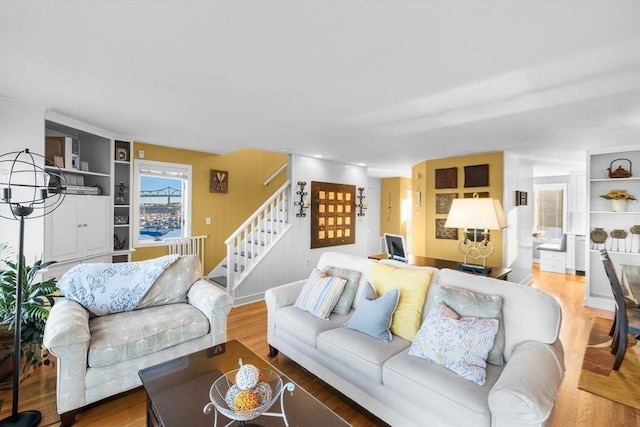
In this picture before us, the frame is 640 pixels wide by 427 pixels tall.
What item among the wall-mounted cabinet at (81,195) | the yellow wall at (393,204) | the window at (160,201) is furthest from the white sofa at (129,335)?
the yellow wall at (393,204)

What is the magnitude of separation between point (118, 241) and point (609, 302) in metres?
6.92

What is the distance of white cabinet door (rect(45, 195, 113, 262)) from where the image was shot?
3170mm

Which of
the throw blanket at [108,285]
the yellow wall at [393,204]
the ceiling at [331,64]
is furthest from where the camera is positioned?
the yellow wall at [393,204]

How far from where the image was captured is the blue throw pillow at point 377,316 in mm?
2127

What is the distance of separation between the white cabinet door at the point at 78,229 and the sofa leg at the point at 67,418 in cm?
187

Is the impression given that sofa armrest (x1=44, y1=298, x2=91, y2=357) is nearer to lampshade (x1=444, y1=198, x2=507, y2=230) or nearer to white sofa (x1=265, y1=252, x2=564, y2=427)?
white sofa (x1=265, y1=252, x2=564, y2=427)

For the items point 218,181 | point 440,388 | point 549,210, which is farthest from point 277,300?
point 549,210

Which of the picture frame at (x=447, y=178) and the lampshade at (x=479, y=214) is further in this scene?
the picture frame at (x=447, y=178)

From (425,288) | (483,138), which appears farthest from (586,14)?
(483,138)

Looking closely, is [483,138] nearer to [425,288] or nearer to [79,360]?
[425,288]

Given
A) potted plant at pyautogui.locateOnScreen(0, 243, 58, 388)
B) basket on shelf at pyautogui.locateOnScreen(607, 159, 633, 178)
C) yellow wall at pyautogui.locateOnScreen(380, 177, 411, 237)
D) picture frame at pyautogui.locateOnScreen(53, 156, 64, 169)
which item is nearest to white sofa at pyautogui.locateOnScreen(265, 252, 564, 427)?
potted plant at pyautogui.locateOnScreen(0, 243, 58, 388)

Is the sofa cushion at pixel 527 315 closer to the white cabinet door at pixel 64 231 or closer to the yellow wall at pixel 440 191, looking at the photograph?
the yellow wall at pixel 440 191

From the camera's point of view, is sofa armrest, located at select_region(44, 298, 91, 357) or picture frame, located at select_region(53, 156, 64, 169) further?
picture frame, located at select_region(53, 156, 64, 169)

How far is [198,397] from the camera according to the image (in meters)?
1.56
